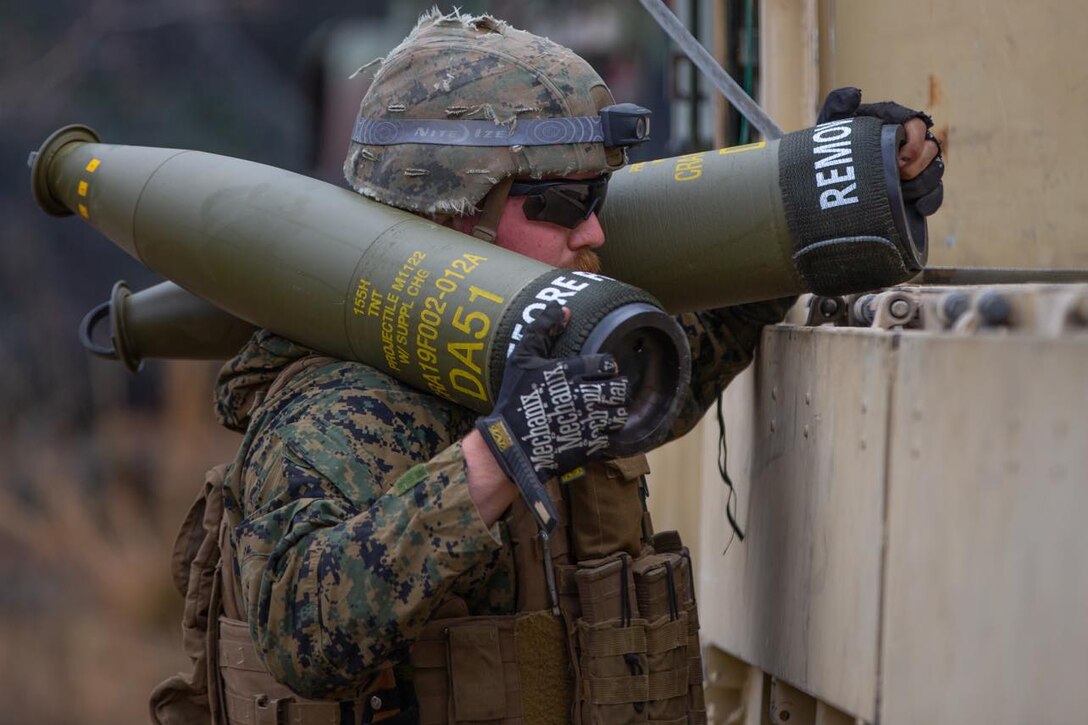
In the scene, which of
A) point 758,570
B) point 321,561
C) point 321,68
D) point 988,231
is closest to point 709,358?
point 758,570

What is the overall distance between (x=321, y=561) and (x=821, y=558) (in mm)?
922

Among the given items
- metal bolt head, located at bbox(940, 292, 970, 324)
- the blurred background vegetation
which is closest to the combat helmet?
metal bolt head, located at bbox(940, 292, 970, 324)

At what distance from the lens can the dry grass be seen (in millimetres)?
6141

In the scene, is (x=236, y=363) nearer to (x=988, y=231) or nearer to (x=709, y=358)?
(x=709, y=358)

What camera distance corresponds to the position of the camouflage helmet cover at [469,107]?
8.48 ft

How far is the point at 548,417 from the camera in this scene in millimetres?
2146

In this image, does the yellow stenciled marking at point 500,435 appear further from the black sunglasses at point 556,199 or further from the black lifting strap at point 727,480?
the black lifting strap at point 727,480

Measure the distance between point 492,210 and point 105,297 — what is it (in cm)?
427

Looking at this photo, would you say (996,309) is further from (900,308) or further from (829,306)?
(829,306)

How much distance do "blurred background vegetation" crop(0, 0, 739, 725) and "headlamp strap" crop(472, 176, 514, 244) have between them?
3960 millimetres

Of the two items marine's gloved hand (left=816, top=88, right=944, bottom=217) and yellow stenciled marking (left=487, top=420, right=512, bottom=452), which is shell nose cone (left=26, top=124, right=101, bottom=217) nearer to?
Result: yellow stenciled marking (left=487, top=420, right=512, bottom=452)

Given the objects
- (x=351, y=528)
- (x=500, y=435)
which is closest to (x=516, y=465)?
(x=500, y=435)

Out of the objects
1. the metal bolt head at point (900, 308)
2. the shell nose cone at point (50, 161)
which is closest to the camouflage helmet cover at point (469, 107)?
the metal bolt head at point (900, 308)

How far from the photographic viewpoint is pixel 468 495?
2.17 meters
